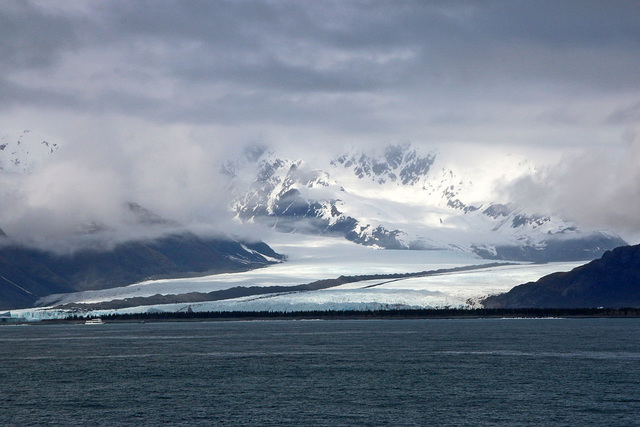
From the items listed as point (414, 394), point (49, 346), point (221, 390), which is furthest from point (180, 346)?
point (414, 394)

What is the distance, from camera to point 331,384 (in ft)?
328

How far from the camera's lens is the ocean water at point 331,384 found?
3118 inches

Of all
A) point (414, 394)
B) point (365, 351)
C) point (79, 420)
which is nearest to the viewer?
point (79, 420)

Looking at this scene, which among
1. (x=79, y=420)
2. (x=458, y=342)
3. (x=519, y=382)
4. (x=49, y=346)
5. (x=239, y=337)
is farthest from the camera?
(x=239, y=337)

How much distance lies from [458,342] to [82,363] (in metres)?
64.9

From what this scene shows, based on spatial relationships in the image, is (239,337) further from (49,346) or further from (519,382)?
(519,382)

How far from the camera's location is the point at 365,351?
14425cm

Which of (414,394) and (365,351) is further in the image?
(365,351)

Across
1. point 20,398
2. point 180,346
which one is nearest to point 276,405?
point 20,398

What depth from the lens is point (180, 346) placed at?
164m

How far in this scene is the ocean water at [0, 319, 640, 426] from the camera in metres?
79.2

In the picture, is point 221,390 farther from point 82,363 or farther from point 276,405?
point 82,363

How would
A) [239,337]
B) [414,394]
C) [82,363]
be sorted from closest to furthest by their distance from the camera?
[414,394], [82,363], [239,337]

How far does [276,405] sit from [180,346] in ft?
266
